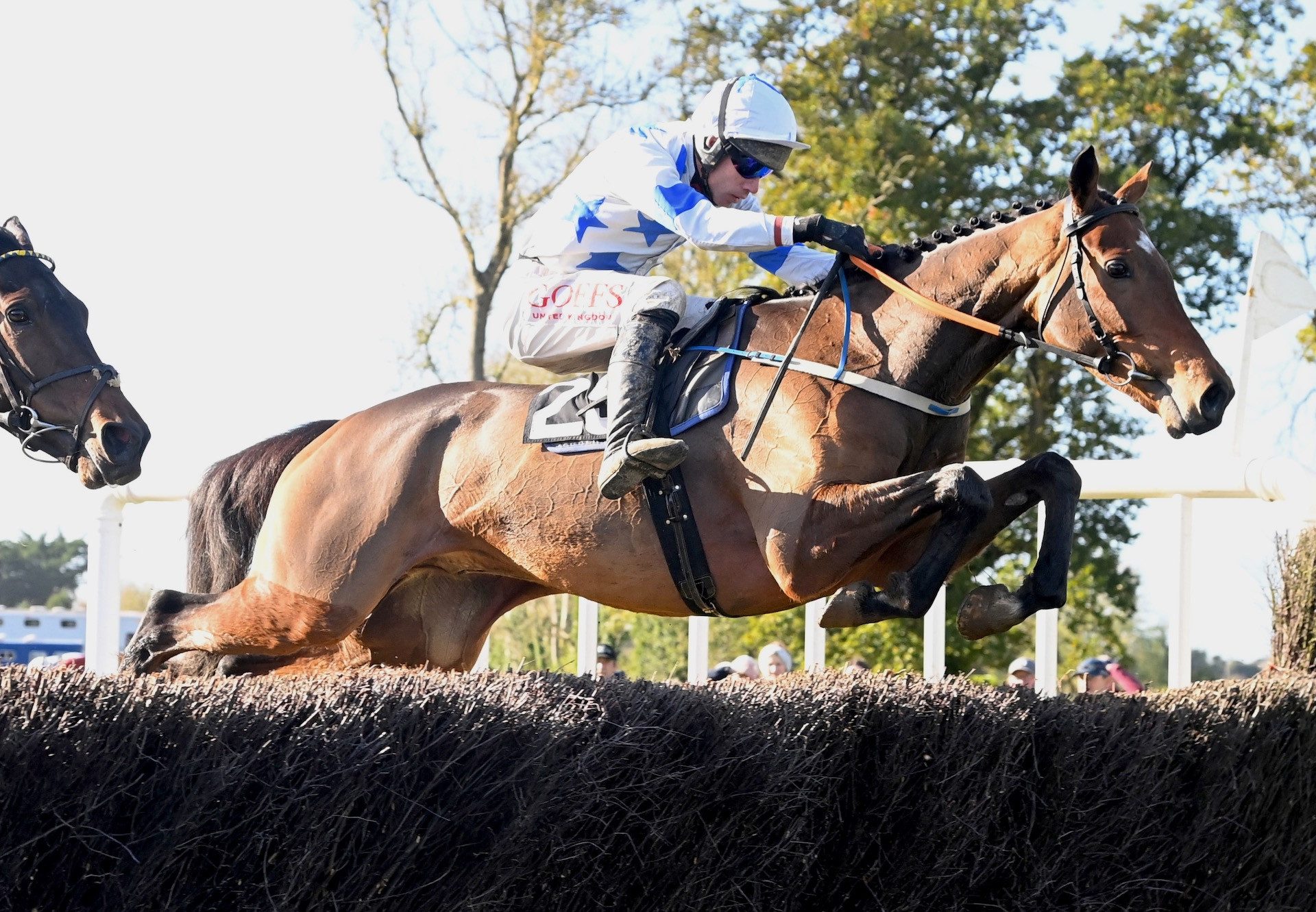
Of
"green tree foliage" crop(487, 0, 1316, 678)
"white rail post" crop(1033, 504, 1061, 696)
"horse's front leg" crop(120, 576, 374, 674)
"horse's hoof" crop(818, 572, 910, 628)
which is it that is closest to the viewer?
"horse's hoof" crop(818, 572, 910, 628)

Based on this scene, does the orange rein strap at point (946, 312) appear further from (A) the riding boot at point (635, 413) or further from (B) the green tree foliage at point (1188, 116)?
(B) the green tree foliage at point (1188, 116)

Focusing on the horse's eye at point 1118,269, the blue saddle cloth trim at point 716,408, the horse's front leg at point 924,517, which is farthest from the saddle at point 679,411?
the horse's eye at point 1118,269

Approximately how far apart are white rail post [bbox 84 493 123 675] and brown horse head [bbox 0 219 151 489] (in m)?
2.12

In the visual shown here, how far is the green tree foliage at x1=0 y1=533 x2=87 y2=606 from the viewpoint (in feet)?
130

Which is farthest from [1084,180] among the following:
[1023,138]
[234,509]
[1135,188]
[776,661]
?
[1023,138]

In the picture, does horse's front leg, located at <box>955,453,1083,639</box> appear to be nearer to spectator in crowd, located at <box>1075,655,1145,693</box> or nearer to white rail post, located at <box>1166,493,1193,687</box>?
white rail post, located at <box>1166,493,1193,687</box>

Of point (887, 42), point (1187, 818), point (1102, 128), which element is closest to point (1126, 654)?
point (1102, 128)

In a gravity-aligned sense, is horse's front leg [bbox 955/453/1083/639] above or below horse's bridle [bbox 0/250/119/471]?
below

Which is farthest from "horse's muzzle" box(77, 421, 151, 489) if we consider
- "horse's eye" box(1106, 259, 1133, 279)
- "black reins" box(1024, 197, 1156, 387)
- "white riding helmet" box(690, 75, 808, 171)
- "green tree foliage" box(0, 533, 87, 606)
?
"green tree foliage" box(0, 533, 87, 606)

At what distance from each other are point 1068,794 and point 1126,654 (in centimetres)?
1720

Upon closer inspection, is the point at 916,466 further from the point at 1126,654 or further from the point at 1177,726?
the point at 1126,654

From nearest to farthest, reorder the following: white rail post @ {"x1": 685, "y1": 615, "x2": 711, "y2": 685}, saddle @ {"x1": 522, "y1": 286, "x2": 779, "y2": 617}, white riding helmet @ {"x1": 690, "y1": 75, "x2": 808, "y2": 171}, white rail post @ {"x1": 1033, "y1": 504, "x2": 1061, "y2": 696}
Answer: saddle @ {"x1": 522, "y1": 286, "x2": 779, "y2": 617}, white riding helmet @ {"x1": 690, "y1": 75, "x2": 808, "y2": 171}, white rail post @ {"x1": 1033, "y1": 504, "x2": 1061, "y2": 696}, white rail post @ {"x1": 685, "y1": 615, "x2": 711, "y2": 685}

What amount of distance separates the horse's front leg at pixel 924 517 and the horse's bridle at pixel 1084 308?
491mm

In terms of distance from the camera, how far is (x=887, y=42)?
2053cm
